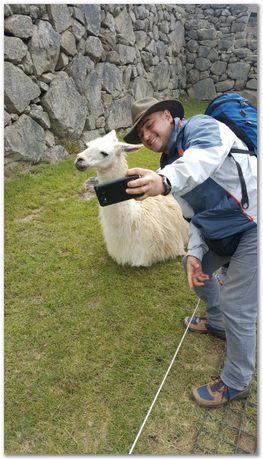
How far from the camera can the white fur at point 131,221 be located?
102 inches

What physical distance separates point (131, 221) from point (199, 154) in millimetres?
1543

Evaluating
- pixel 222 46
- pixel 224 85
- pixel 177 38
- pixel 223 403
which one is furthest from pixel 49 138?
pixel 222 46

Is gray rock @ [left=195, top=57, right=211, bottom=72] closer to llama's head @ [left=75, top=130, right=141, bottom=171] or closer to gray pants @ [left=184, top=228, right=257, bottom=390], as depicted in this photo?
llama's head @ [left=75, top=130, right=141, bottom=171]

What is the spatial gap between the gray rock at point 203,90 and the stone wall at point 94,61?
58cm

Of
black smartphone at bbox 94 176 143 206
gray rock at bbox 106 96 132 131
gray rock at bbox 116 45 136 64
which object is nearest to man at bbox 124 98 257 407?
black smartphone at bbox 94 176 143 206

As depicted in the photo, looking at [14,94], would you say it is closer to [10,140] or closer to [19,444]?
[10,140]

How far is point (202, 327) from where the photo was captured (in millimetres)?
2320

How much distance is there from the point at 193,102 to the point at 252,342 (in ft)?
32.3

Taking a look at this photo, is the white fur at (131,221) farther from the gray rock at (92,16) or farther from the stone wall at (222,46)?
the stone wall at (222,46)

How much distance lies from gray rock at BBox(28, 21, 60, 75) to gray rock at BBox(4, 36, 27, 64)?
207 mm

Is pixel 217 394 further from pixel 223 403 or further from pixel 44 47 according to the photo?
pixel 44 47

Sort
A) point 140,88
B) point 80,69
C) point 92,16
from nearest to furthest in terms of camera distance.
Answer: point 80,69 → point 92,16 → point 140,88

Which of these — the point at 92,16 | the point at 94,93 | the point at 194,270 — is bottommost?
the point at 194,270

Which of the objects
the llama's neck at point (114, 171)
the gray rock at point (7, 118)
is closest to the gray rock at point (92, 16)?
the gray rock at point (7, 118)
